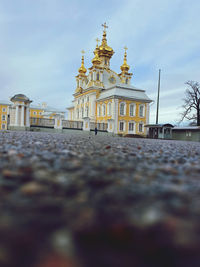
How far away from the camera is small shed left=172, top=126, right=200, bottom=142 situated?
2697 centimetres

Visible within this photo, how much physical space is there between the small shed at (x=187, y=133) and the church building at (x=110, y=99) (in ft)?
31.0

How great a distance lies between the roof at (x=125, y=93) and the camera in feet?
134

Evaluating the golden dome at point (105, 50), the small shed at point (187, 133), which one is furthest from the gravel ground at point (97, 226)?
the golden dome at point (105, 50)

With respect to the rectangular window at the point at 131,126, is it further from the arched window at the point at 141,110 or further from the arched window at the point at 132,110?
the arched window at the point at 141,110

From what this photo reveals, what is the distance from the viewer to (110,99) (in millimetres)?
40844

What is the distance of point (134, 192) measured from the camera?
50.3 inches

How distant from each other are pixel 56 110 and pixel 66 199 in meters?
77.3

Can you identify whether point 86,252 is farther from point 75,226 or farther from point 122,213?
point 122,213

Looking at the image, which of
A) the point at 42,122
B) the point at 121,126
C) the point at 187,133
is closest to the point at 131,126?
the point at 121,126

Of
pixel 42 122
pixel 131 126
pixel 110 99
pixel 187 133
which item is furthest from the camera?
pixel 131 126

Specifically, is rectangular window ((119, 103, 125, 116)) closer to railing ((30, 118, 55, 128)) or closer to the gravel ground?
railing ((30, 118, 55, 128))

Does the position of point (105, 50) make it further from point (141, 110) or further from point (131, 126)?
point (131, 126)

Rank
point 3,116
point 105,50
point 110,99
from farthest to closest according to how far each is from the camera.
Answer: point 3,116 → point 105,50 → point 110,99

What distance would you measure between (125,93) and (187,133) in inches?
663
